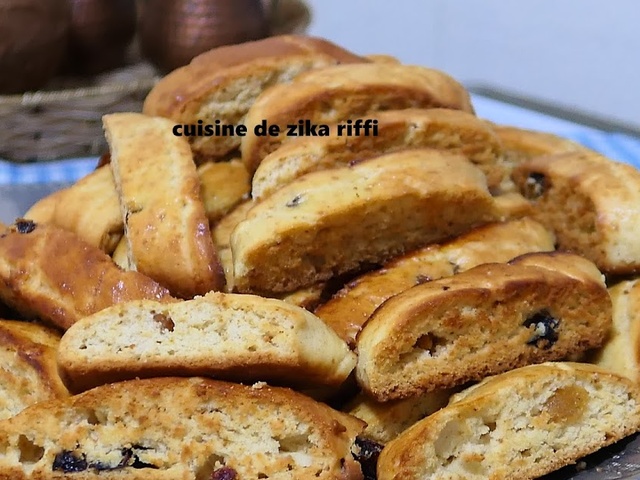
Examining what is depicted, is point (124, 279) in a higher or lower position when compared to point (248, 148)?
lower

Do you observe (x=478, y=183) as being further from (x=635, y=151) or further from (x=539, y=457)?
(x=635, y=151)

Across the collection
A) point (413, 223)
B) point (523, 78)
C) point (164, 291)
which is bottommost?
point (523, 78)

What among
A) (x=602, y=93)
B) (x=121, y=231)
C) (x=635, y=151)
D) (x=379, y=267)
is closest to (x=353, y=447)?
(x=379, y=267)

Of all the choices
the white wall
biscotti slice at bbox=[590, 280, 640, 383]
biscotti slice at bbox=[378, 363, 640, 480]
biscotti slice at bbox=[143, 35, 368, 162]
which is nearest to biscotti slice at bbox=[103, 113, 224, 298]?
biscotti slice at bbox=[143, 35, 368, 162]

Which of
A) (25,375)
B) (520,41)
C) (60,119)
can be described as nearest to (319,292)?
(25,375)

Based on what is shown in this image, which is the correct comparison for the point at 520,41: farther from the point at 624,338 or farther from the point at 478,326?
the point at 478,326

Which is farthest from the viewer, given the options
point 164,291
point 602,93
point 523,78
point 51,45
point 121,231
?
point 523,78

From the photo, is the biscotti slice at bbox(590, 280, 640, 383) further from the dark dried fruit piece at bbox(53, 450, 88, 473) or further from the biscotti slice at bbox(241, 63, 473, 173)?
the dark dried fruit piece at bbox(53, 450, 88, 473)
